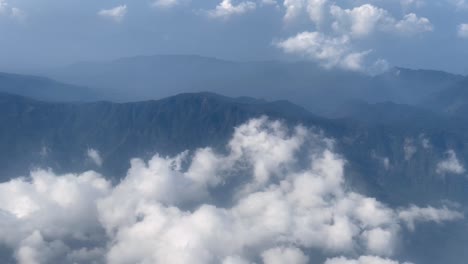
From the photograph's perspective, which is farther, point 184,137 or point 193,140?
point 184,137

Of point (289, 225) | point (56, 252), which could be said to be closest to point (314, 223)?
point (289, 225)

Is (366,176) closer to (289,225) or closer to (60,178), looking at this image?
(289,225)

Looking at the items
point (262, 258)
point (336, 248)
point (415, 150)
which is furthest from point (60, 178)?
point (415, 150)

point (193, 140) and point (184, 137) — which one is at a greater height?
point (184, 137)

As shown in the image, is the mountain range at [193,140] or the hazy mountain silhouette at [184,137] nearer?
the mountain range at [193,140]

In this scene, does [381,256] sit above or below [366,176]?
below

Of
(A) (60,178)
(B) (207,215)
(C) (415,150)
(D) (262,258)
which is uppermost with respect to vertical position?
(C) (415,150)

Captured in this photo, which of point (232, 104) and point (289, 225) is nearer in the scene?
point (289, 225)

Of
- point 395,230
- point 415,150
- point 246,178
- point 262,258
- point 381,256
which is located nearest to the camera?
point 262,258

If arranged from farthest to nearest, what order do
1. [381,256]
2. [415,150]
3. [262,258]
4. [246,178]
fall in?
[415,150] → [246,178] → [381,256] → [262,258]

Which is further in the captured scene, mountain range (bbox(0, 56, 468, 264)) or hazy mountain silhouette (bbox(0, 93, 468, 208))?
hazy mountain silhouette (bbox(0, 93, 468, 208))
